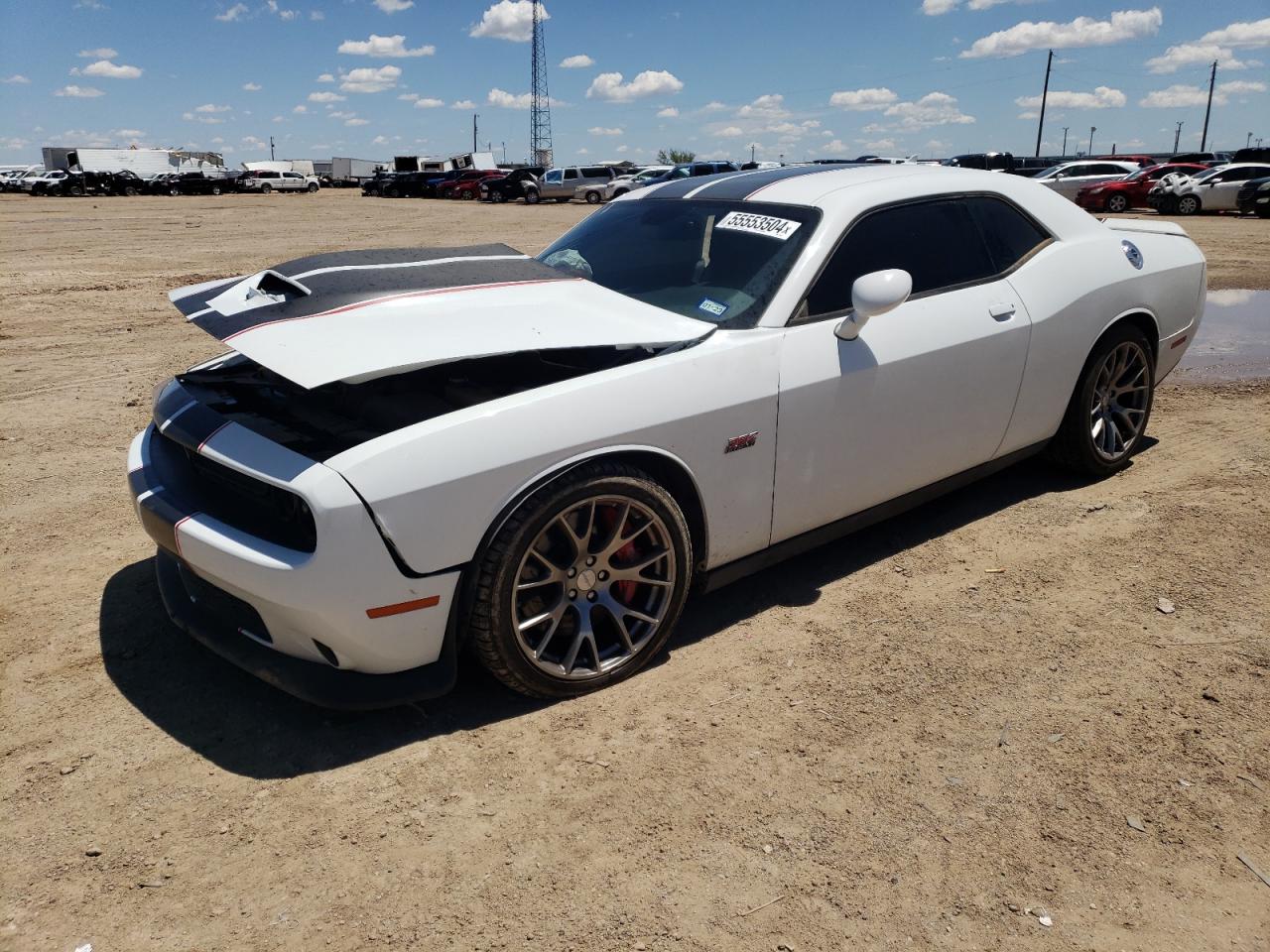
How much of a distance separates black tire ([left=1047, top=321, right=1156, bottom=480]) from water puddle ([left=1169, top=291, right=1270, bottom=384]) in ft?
7.96

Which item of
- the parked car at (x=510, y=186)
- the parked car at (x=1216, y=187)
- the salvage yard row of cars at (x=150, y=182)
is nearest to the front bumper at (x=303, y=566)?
the parked car at (x=1216, y=187)

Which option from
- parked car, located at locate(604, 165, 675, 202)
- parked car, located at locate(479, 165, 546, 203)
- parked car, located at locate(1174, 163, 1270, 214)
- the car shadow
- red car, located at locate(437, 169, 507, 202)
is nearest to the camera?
the car shadow

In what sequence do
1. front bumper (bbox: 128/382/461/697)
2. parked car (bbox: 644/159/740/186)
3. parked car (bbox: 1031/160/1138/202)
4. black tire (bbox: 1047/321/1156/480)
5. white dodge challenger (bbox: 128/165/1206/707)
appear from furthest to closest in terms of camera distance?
parked car (bbox: 644/159/740/186) < parked car (bbox: 1031/160/1138/202) < black tire (bbox: 1047/321/1156/480) < white dodge challenger (bbox: 128/165/1206/707) < front bumper (bbox: 128/382/461/697)

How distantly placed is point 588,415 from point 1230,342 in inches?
293

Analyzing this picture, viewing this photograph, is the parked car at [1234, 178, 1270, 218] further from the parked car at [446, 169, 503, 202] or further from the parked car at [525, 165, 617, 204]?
the parked car at [446, 169, 503, 202]

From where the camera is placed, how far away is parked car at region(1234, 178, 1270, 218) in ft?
74.6

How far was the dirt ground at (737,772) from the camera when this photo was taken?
215cm

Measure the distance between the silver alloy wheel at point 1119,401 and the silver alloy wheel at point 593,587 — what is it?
258 centimetres

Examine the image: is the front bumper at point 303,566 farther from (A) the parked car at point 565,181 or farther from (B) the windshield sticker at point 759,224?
(A) the parked car at point 565,181

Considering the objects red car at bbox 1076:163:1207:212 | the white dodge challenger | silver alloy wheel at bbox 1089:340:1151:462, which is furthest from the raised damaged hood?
red car at bbox 1076:163:1207:212

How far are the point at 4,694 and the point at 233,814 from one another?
1.12 metres

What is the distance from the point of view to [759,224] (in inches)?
140

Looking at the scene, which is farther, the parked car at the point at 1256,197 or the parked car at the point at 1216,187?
the parked car at the point at 1216,187

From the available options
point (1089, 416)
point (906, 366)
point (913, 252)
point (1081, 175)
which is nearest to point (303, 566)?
point (906, 366)
